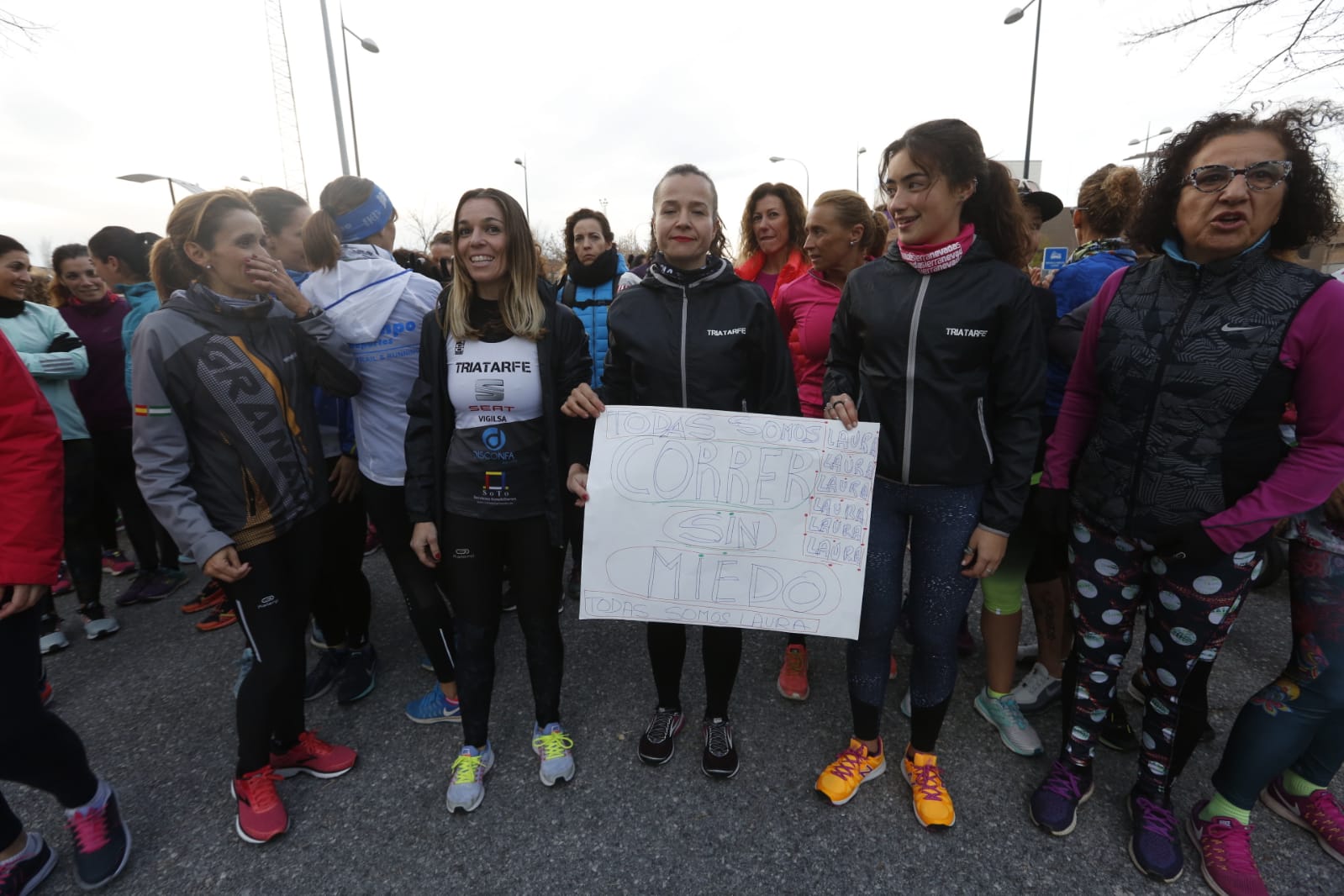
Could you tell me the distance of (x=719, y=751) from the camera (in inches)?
95.8

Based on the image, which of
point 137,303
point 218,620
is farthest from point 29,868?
point 137,303

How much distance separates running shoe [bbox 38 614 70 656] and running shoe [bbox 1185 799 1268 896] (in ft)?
18.0

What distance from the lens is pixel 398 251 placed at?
21.8 ft

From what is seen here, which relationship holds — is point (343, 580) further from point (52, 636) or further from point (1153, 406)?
point (1153, 406)

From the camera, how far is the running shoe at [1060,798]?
212cm

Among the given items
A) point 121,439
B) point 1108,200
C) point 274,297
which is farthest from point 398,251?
point 1108,200

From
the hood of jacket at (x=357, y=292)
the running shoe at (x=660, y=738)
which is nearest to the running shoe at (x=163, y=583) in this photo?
the hood of jacket at (x=357, y=292)

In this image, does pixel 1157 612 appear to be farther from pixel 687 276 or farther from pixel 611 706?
pixel 611 706

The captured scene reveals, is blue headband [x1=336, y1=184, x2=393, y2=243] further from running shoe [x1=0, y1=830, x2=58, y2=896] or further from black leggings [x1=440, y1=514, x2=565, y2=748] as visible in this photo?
running shoe [x1=0, y1=830, x2=58, y2=896]

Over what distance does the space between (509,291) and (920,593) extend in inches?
71.3

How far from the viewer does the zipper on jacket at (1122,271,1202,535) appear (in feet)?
5.63

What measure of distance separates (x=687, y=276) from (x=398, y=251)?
225 inches

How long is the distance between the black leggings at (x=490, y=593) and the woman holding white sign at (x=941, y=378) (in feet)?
3.91

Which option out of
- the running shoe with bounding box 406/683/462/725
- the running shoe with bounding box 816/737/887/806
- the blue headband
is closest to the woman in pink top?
the running shoe with bounding box 816/737/887/806
